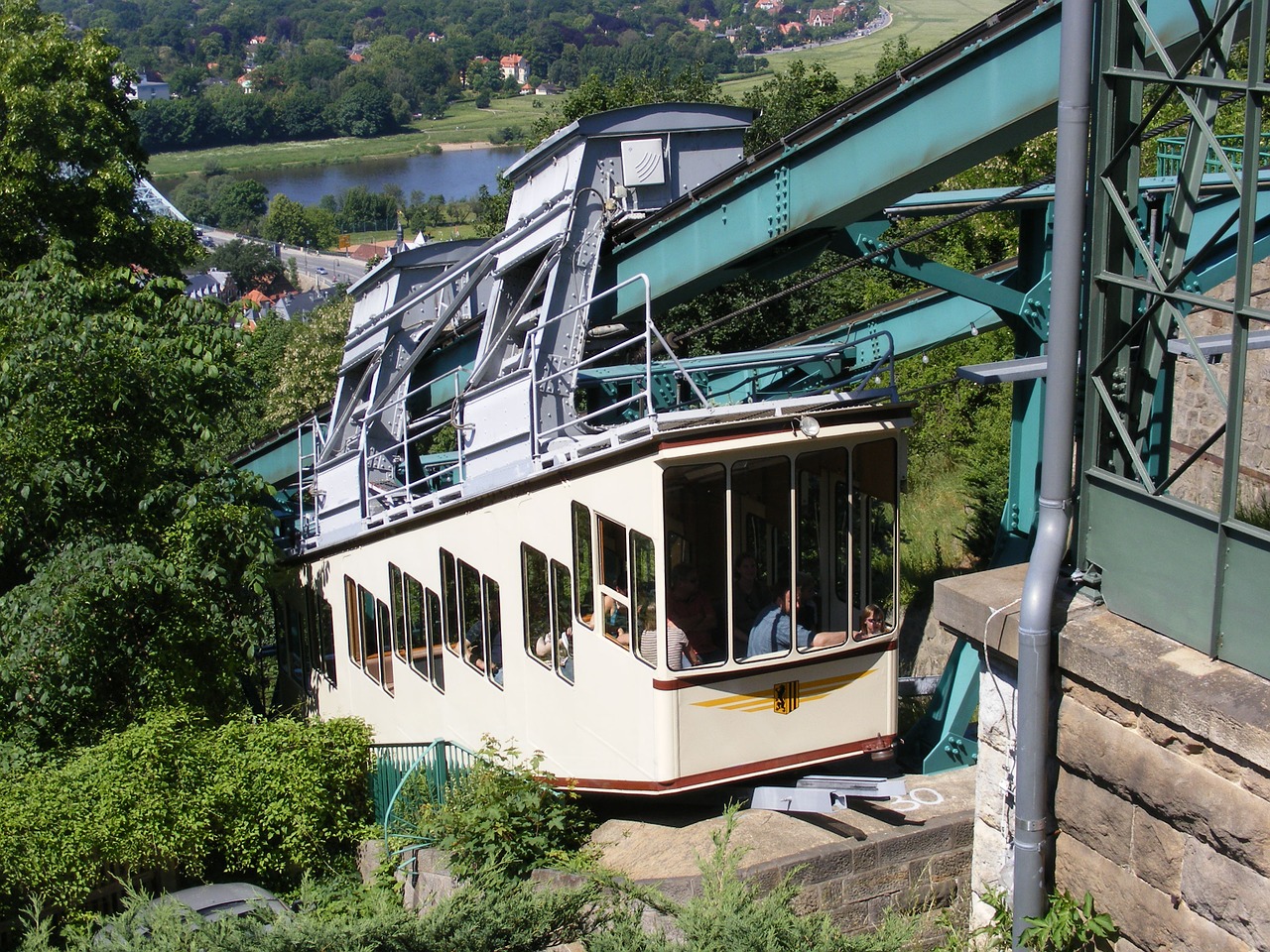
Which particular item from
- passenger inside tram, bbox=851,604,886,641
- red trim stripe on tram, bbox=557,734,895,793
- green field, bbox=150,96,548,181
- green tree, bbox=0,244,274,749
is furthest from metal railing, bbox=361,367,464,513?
green field, bbox=150,96,548,181

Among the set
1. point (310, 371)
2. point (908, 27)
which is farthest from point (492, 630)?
point (908, 27)

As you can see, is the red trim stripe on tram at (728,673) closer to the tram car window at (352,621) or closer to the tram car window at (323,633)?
the tram car window at (352,621)

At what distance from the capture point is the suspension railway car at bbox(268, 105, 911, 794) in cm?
779

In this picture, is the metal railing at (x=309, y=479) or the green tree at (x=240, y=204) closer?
the metal railing at (x=309, y=479)

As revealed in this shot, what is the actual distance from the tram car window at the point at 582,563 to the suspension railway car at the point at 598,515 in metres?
0.02

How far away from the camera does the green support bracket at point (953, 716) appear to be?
917 centimetres

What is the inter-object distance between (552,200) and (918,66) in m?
3.43

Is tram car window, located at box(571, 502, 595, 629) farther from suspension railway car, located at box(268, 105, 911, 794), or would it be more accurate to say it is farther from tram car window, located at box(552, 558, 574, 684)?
tram car window, located at box(552, 558, 574, 684)

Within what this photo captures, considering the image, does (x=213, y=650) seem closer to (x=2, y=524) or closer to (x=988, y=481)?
(x=2, y=524)

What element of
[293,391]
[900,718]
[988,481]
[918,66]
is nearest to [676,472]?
[918,66]

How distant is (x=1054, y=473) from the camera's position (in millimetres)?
5246

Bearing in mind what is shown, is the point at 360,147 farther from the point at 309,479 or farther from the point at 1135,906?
the point at 1135,906

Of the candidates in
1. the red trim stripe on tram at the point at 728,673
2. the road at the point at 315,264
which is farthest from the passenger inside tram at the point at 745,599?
the road at the point at 315,264

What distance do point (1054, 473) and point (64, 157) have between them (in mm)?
15771
